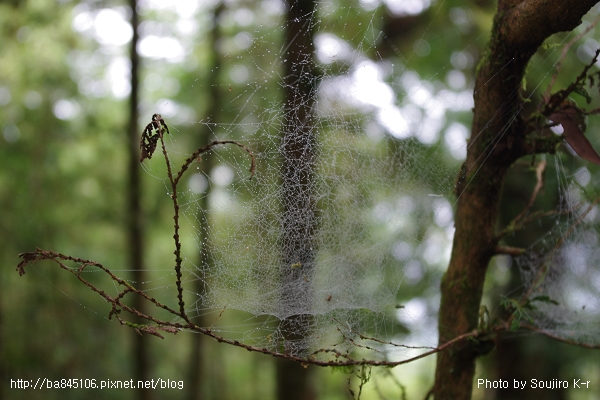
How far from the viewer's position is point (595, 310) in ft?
10.7

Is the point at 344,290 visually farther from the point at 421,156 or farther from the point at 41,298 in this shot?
the point at 41,298

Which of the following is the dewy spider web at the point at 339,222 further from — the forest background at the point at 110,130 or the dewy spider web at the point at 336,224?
the forest background at the point at 110,130

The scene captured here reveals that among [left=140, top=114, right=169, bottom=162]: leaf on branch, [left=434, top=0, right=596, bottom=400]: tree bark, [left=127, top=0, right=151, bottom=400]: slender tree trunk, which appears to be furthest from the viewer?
[left=127, top=0, right=151, bottom=400]: slender tree trunk

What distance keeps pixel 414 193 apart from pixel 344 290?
685mm

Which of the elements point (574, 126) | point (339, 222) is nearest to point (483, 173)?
point (574, 126)

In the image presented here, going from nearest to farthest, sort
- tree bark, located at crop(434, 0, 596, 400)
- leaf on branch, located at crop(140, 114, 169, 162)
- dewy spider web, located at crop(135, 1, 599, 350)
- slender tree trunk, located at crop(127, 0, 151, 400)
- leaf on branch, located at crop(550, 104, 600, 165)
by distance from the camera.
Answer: leaf on branch, located at crop(140, 114, 169, 162), tree bark, located at crop(434, 0, 596, 400), leaf on branch, located at crop(550, 104, 600, 165), dewy spider web, located at crop(135, 1, 599, 350), slender tree trunk, located at crop(127, 0, 151, 400)

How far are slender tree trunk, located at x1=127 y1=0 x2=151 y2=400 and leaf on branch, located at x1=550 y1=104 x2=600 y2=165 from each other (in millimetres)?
4487

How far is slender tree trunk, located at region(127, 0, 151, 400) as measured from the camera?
4.91m

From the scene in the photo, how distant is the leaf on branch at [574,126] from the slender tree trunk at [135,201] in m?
4.49

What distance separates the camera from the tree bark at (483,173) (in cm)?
147

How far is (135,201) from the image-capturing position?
5.03m

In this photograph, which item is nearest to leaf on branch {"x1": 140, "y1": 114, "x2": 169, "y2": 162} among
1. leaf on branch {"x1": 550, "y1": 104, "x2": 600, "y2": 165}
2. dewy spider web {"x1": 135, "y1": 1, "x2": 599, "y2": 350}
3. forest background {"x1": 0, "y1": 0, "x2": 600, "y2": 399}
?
dewy spider web {"x1": 135, "y1": 1, "x2": 599, "y2": 350}

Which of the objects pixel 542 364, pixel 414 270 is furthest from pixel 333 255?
pixel 542 364

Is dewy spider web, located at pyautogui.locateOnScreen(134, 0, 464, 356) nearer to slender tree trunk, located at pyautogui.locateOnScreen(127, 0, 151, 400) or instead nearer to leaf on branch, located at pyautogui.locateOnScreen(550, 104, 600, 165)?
leaf on branch, located at pyautogui.locateOnScreen(550, 104, 600, 165)
